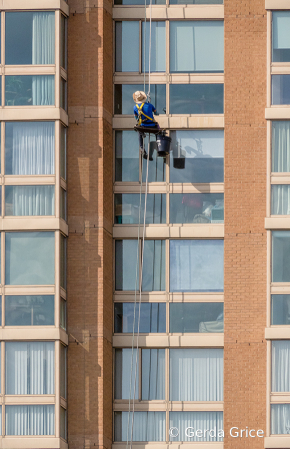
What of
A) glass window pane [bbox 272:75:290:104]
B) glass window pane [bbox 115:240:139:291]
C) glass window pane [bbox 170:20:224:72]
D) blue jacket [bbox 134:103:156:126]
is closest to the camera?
blue jacket [bbox 134:103:156:126]

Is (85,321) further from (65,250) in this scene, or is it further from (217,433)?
(217,433)

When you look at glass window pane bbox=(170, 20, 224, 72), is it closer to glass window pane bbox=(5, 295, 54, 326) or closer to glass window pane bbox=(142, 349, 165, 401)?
glass window pane bbox=(5, 295, 54, 326)

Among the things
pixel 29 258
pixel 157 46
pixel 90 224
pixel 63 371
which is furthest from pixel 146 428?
pixel 157 46

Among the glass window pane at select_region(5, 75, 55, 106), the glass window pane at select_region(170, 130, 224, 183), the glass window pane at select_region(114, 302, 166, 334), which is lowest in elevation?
the glass window pane at select_region(114, 302, 166, 334)

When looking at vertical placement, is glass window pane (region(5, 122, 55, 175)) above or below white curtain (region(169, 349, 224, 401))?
above

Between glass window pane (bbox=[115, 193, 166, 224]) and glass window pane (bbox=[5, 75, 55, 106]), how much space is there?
116 inches

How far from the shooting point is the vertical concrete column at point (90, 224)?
1914cm

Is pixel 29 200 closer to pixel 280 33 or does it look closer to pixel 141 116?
pixel 141 116

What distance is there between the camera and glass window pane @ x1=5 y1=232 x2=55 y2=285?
19016mm

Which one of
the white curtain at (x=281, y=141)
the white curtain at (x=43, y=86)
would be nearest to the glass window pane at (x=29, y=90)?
the white curtain at (x=43, y=86)

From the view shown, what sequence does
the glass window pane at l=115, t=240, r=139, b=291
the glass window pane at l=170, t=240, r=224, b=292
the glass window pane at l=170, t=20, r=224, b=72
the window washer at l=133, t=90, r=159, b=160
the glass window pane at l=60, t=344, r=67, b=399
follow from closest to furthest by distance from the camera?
the glass window pane at l=60, t=344, r=67, b=399
the window washer at l=133, t=90, r=159, b=160
the glass window pane at l=170, t=240, r=224, b=292
the glass window pane at l=115, t=240, r=139, b=291
the glass window pane at l=170, t=20, r=224, b=72

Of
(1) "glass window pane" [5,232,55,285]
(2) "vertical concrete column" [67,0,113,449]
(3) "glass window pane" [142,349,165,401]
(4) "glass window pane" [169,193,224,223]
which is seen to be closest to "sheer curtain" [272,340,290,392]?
(3) "glass window pane" [142,349,165,401]

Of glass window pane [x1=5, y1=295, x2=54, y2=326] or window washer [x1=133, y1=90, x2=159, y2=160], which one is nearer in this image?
glass window pane [x1=5, y1=295, x2=54, y2=326]

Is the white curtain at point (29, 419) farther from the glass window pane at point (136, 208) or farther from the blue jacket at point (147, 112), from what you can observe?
the blue jacket at point (147, 112)
